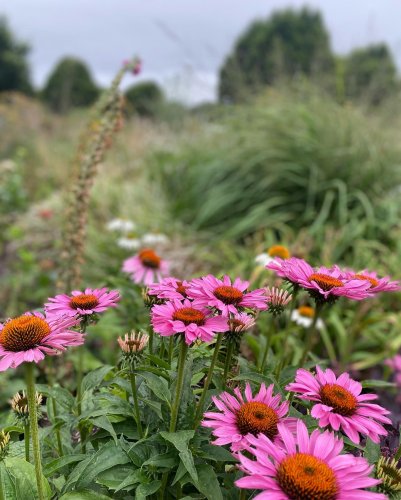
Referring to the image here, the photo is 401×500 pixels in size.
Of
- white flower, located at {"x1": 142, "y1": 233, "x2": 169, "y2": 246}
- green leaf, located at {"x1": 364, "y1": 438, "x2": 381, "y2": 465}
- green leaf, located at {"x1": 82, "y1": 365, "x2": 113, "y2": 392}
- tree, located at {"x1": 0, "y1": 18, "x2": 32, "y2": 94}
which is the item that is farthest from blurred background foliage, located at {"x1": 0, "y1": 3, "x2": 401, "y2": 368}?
tree, located at {"x1": 0, "y1": 18, "x2": 32, "y2": 94}

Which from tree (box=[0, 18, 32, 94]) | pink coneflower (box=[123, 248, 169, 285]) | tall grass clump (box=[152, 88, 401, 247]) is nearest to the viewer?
pink coneflower (box=[123, 248, 169, 285])

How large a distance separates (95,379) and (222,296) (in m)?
0.38

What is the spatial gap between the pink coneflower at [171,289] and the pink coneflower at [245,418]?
0.18m

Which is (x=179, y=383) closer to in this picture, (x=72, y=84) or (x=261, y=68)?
(x=261, y=68)

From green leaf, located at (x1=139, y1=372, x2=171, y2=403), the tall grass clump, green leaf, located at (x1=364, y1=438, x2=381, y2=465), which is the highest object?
the tall grass clump

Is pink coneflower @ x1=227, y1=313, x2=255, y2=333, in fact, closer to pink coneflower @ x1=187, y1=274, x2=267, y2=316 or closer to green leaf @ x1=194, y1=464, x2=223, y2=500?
pink coneflower @ x1=187, y1=274, x2=267, y2=316

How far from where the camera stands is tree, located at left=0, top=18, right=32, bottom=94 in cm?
2311

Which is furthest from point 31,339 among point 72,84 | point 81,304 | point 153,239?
point 72,84

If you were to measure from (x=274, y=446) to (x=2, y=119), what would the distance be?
1161 cm

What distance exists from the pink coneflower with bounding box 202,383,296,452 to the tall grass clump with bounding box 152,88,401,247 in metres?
2.88

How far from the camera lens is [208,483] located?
79 centimetres

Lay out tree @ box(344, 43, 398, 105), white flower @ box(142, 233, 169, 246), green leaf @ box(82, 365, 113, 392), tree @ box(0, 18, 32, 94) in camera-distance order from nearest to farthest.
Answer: green leaf @ box(82, 365, 113, 392), white flower @ box(142, 233, 169, 246), tree @ box(344, 43, 398, 105), tree @ box(0, 18, 32, 94)

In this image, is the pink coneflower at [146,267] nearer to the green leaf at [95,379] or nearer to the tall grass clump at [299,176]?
the green leaf at [95,379]

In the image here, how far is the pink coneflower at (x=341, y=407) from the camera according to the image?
29.3 inches
